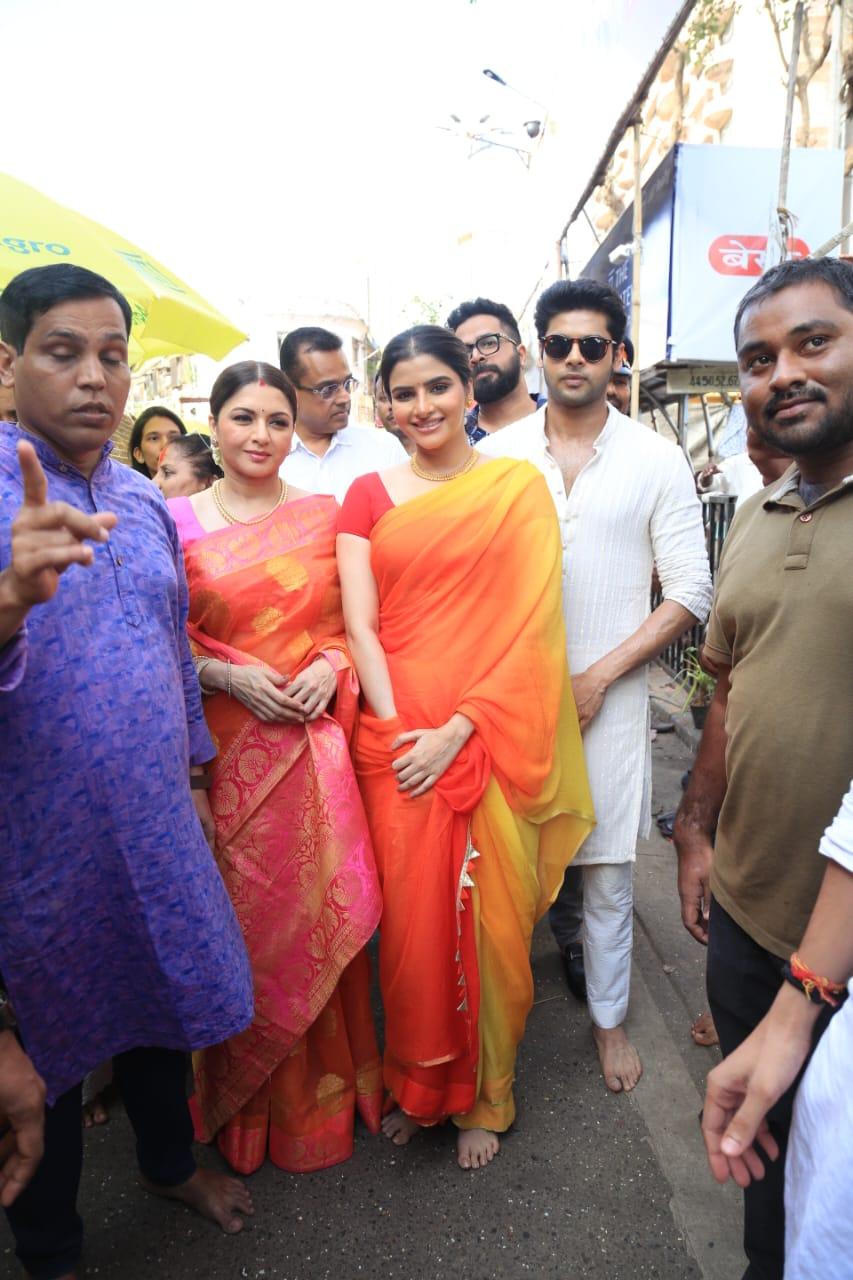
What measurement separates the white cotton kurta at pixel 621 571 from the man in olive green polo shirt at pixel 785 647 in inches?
29.1

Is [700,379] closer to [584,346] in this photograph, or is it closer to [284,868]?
[584,346]

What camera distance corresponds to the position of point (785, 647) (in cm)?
131

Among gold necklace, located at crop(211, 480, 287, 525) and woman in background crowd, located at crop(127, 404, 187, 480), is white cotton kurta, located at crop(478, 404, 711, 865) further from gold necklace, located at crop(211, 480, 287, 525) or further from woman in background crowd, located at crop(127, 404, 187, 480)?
woman in background crowd, located at crop(127, 404, 187, 480)

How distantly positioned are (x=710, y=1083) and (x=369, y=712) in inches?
46.8

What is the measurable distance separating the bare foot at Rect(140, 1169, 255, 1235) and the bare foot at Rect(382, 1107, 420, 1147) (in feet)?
1.24

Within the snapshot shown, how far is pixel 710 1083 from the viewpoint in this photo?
1.07 meters

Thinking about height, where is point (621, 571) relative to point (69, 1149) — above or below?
above

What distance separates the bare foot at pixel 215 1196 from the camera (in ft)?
5.93

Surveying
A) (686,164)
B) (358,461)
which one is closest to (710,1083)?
(358,461)

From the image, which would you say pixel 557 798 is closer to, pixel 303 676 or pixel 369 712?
pixel 369 712

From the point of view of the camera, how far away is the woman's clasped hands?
1900mm

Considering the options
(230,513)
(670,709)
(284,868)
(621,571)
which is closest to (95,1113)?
(284,868)

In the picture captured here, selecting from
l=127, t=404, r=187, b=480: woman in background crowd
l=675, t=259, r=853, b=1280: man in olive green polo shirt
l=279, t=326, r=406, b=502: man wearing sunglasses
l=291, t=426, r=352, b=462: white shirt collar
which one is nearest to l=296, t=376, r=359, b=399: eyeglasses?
l=279, t=326, r=406, b=502: man wearing sunglasses

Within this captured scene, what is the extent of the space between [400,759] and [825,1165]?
1.17m
